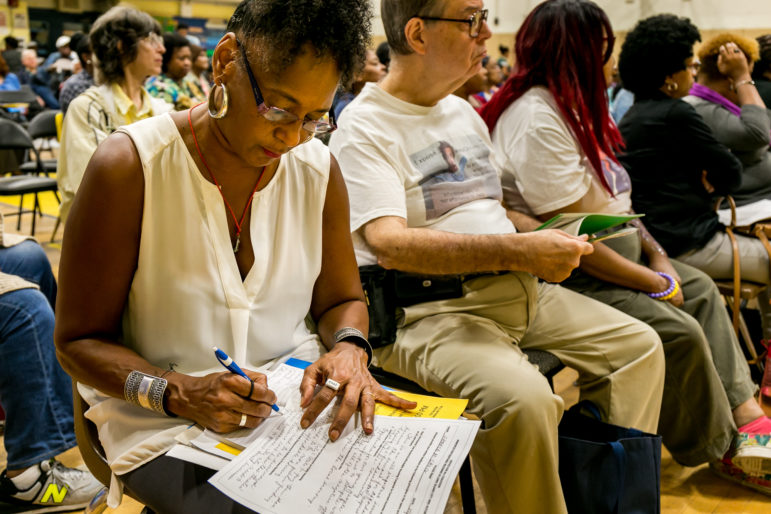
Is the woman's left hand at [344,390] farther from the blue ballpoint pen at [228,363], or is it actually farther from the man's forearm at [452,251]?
the man's forearm at [452,251]

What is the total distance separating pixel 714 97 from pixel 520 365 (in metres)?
2.12

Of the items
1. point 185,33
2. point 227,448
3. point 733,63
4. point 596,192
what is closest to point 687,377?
point 596,192

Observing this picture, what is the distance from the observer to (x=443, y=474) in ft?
3.24

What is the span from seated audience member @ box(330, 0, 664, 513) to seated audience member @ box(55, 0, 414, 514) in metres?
0.35

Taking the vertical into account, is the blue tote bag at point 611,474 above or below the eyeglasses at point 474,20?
below

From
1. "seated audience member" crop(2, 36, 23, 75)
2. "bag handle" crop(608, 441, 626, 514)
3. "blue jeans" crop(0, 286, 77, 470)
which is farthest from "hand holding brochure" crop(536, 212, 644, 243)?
"seated audience member" crop(2, 36, 23, 75)

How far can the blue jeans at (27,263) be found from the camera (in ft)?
7.09

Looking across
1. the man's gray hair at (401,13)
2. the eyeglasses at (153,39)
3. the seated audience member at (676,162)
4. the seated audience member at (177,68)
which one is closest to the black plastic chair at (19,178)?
the seated audience member at (177,68)

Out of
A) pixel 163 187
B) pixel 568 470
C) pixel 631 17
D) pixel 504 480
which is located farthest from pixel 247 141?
pixel 631 17

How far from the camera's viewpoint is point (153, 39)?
10.7 feet

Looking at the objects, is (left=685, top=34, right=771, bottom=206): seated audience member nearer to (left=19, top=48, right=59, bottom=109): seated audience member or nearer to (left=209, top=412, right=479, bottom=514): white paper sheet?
(left=209, top=412, right=479, bottom=514): white paper sheet

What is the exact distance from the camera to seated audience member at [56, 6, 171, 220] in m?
2.98

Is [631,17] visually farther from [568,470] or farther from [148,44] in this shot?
[568,470]

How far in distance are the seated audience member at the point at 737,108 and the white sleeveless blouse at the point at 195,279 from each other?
7.30ft
